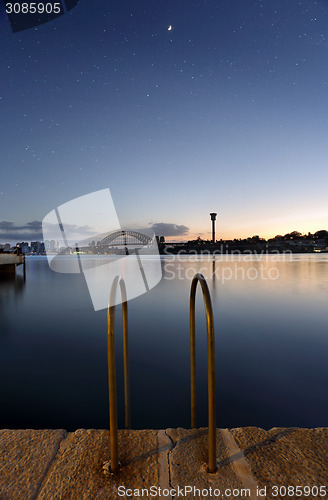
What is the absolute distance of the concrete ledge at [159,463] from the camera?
153 centimetres

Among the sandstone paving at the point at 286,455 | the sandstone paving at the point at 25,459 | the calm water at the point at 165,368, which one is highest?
the sandstone paving at the point at 25,459

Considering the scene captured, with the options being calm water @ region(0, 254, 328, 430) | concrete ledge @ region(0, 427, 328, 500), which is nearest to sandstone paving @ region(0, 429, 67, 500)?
concrete ledge @ region(0, 427, 328, 500)

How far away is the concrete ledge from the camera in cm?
153

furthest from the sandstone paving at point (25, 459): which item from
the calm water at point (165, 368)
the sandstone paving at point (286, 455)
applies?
the calm water at point (165, 368)

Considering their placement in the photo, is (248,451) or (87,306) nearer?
(248,451)

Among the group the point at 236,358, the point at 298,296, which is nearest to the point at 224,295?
the point at 298,296

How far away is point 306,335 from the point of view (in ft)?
Result: 22.9

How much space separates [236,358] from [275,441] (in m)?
3.79

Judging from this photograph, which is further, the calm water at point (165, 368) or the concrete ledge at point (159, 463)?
the calm water at point (165, 368)

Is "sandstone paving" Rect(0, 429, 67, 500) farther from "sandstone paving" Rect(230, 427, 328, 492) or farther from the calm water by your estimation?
the calm water

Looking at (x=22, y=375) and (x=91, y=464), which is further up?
(x=91, y=464)

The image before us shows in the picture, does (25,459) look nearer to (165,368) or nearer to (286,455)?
(286,455)

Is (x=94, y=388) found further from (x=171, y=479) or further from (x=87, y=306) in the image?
(x=87, y=306)

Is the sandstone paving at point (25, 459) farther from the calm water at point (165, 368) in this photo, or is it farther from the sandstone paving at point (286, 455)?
the calm water at point (165, 368)
